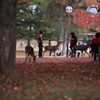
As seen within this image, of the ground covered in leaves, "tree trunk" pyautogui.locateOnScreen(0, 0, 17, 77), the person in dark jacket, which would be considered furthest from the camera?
the person in dark jacket

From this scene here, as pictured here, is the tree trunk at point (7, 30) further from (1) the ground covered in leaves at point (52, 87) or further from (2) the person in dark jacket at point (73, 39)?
(2) the person in dark jacket at point (73, 39)

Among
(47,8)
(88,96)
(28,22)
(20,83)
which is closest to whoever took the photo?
(88,96)

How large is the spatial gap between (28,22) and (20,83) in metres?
35.6

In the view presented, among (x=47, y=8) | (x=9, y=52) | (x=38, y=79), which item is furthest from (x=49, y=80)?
(x=47, y=8)

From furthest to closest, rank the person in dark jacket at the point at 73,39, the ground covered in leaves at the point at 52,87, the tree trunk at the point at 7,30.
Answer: the person in dark jacket at the point at 73,39 < the tree trunk at the point at 7,30 < the ground covered in leaves at the point at 52,87

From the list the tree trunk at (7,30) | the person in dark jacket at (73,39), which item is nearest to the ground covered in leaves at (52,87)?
the tree trunk at (7,30)

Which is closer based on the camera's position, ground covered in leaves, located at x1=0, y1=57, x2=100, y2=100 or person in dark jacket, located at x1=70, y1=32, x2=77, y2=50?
ground covered in leaves, located at x1=0, y1=57, x2=100, y2=100

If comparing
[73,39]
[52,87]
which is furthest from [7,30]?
[73,39]

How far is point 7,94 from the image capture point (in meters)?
7.61

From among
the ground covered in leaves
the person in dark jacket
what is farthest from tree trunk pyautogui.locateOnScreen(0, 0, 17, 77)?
the person in dark jacket

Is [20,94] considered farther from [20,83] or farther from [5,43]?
[5,43]

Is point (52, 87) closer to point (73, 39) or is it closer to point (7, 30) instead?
point (7, 30)

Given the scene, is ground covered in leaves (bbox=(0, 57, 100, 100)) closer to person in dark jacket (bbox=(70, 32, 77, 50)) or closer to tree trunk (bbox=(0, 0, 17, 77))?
tree trunk (bbox=(0, 0, 17, 77))

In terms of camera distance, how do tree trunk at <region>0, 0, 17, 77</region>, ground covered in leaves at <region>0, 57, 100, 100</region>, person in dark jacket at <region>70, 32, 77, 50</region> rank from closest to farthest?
ground covered in leaves at <region>0, 57, 100, 100</region> < tree trunk at <region>0, 0, 17, 77</region> < person in dark jacket at <region>70, 32, 77, 50</region>
